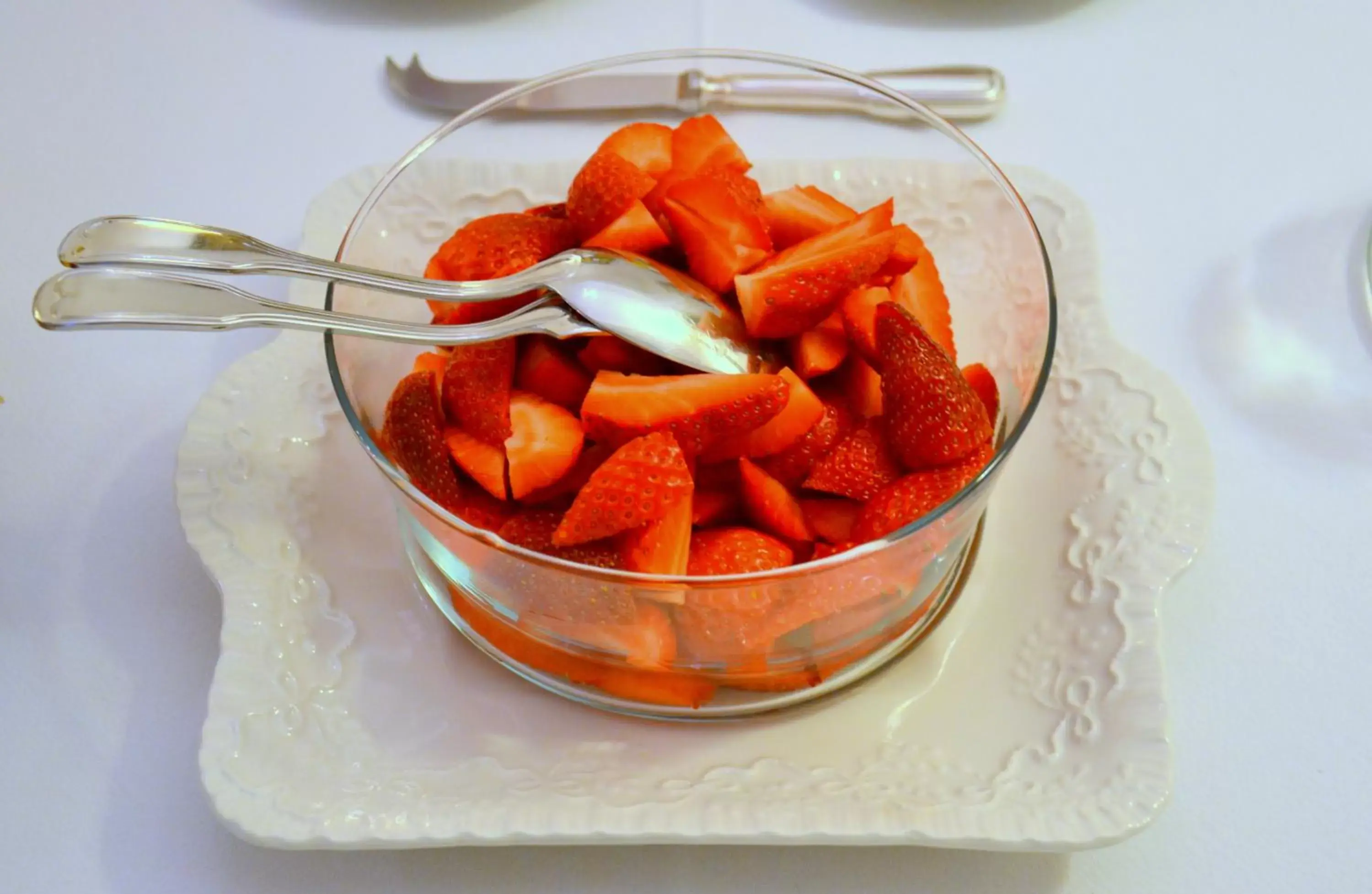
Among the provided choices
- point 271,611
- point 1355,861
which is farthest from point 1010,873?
point 271,611

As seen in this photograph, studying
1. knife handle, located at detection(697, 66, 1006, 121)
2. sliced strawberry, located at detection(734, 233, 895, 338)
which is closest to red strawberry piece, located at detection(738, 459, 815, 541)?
sliced strawberry, located at detection(734, 233, 895, 338)

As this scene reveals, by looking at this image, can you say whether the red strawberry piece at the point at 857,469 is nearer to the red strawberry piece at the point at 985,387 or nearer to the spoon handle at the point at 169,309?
the red strawberry piece at the point at 985,387

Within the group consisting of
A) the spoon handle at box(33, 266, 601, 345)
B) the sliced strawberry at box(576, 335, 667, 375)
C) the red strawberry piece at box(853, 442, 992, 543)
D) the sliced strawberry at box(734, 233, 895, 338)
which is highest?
the sliced strawberry at box(734, 233, 895, 338)

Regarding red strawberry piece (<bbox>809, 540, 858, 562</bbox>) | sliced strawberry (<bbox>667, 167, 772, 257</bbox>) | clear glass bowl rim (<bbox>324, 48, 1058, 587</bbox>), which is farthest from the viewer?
sliced strawberry (<bbox>667, 167, 772, 257</bbox>)

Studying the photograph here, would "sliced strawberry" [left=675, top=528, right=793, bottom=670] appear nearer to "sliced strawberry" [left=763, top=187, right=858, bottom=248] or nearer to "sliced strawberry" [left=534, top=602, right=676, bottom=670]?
"sliced strawberry" [left=534, top=602, right=676, bottom=670]

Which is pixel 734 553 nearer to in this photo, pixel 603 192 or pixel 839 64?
pixel 603 192

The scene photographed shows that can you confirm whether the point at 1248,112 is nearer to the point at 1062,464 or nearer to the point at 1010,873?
the point at 1062,464
